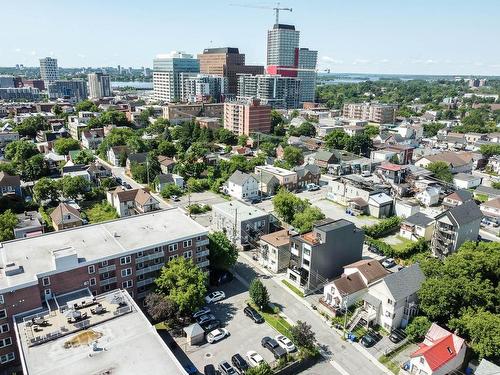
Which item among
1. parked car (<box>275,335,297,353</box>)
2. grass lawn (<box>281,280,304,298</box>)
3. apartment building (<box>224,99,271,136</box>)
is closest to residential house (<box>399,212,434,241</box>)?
grass lawn (<box>281,280,304,298</box>)

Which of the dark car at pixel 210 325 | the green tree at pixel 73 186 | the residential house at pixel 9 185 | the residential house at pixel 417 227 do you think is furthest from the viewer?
the residential house at pixel 9 185

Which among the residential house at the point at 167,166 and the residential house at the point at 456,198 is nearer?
the residential house at the point at 456,198

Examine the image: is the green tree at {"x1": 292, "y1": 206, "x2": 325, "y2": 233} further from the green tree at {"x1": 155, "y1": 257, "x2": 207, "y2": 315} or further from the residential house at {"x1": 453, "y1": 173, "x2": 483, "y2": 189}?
the residential house at {"x1": 453, "y1": 173, "x2": 483, "y2": 189}

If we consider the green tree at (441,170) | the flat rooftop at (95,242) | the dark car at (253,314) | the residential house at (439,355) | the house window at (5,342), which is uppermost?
the flat rooftop at (95,242)

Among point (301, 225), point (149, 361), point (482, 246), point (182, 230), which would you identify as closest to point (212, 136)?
point (301, 225)

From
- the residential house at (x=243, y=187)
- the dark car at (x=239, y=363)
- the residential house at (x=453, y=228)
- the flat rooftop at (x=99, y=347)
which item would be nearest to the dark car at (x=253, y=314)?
the dark car at (x=239, y=363)

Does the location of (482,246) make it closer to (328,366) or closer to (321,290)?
(321,290)

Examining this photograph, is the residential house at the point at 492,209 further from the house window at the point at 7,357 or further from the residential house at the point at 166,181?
the house window at the point at 7,357
